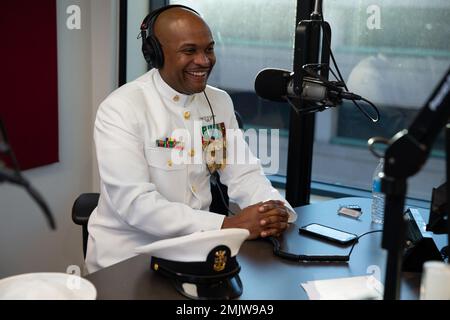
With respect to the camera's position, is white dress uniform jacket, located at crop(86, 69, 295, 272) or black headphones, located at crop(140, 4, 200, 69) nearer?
white dress uniform jacket, located at crop(86, 69, 295, 272)

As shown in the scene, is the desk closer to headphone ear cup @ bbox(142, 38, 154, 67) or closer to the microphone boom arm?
the microphone boom arm

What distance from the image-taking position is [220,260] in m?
1.32

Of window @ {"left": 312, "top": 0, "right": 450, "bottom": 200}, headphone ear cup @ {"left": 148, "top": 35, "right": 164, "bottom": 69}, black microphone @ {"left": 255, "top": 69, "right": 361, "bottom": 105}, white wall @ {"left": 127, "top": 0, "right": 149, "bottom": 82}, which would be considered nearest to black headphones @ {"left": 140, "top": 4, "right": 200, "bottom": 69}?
headphone ear cup @ {"left": 148, "top": 35, "right": 164, "bottom": 69}

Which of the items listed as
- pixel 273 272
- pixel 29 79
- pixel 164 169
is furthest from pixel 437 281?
pixel 29 79

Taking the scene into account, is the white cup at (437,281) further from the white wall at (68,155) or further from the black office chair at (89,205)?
the white wall at (68,155)

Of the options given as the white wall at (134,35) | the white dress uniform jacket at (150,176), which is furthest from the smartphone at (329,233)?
the white wall at (134,35)

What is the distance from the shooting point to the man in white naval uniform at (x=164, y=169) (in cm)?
172

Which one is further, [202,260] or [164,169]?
[164,169]

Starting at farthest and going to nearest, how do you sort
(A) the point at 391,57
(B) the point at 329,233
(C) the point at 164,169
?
(A) the point at 391,57 → (C) the point at 164,169 → (B) the point at 329,233

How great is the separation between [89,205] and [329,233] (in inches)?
35.5

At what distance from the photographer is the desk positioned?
51.8 inches

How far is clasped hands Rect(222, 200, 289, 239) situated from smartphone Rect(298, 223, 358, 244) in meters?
0.08

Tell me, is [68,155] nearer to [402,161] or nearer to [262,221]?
[262,221]

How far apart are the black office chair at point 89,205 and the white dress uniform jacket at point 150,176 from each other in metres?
0.07
